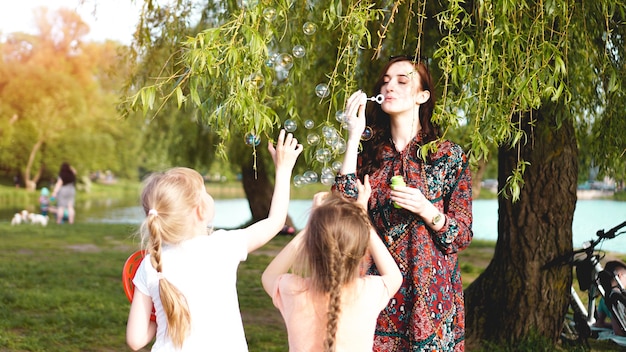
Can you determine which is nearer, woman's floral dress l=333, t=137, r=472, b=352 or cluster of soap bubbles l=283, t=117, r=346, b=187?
woman's floral dress l=333, t=137, r=472, b=352

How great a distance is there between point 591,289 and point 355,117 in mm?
3456

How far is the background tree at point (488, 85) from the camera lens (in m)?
3.04

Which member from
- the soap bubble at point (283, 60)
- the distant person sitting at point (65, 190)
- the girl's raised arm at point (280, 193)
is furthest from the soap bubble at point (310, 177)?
the distant person sitting at point (65, 190)

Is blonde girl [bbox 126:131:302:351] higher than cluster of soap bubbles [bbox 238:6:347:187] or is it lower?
lower

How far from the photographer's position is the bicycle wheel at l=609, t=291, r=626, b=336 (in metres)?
5.16

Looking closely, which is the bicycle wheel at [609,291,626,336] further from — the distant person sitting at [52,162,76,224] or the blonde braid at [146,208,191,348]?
the distant person sitting at [52,162,76,224]

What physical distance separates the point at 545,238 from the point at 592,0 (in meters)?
1.94

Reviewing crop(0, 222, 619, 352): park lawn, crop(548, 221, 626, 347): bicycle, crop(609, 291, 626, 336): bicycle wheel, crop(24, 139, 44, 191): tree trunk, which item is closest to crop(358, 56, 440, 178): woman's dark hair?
crop(0, 222, 619, 352): park lawn

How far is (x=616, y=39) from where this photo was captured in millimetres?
4516

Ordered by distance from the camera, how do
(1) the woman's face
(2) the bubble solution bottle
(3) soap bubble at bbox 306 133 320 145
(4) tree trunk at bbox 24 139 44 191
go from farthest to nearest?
(4) tree trunk at bbox 24 139 44 191 < (3) soap bubble at bbox 306 133 320 145 < (1) the woman's face < (2) the bubble solution bottle

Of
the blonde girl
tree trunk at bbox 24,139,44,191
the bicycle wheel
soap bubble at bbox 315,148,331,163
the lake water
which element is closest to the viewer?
the blonde girl

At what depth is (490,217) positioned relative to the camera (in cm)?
1711

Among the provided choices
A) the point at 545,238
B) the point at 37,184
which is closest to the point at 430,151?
the point at 545,238

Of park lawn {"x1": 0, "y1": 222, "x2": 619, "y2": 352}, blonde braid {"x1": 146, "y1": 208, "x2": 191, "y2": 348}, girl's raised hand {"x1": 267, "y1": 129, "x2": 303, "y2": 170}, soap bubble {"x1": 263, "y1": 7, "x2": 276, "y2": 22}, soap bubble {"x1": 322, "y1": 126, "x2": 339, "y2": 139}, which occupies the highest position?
soap bubble {"x1": 263, "y1": 7, "x2": 276, "y2": 22}
